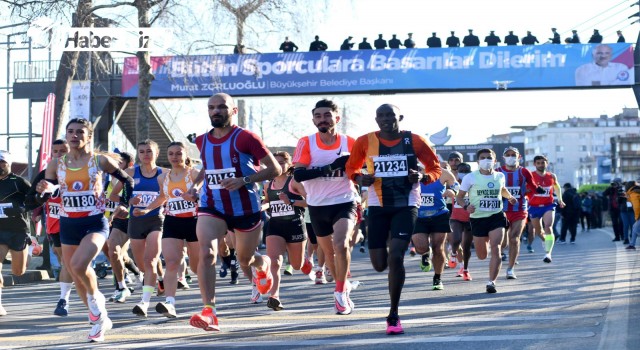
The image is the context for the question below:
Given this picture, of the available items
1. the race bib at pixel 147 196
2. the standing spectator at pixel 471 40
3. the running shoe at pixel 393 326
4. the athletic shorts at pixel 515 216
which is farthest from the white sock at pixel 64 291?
the standing spectator at pixel 471 40

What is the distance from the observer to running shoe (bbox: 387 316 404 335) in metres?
8.80

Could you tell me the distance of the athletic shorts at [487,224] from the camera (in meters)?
13.9

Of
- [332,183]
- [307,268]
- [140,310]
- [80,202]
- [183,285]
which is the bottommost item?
[183,285]

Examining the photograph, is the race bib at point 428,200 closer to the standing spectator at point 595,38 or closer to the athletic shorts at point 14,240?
the athletic shorts at point 14,240

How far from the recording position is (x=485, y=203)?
13.9 meters

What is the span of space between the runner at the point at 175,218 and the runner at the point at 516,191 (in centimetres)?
533

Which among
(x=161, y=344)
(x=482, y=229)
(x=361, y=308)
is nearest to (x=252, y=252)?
(x=161, y=344)

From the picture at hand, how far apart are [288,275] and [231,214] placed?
9.01 m

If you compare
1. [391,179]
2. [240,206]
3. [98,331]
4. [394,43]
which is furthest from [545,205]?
[394,43]

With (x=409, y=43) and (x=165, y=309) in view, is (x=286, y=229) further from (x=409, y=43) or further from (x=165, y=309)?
(x=409, y=43)

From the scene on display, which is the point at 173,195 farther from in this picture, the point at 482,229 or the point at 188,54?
the point at 188,54

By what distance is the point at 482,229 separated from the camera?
14016 mm

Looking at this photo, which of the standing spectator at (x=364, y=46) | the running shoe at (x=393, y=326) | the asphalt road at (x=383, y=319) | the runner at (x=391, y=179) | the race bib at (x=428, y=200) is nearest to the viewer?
the asphalt road at (x=383, y=319)

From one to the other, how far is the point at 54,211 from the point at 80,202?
344cm
